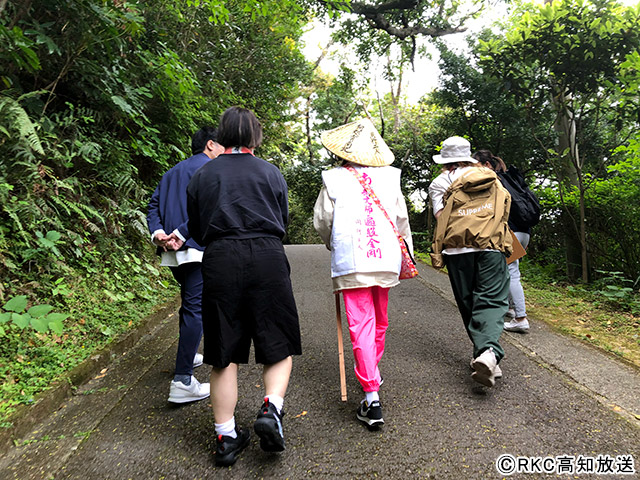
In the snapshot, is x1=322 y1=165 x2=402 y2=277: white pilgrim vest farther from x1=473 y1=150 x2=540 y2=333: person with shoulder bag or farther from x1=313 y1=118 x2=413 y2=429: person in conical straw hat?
x1=473 y1=150 x2=540 y2=333: person with shoulder bag

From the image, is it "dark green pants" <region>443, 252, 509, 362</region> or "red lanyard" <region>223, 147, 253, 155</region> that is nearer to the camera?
"red lanyard" <region>223, 147, 253, 155</region>

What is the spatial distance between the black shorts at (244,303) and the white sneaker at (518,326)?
3.15 meters

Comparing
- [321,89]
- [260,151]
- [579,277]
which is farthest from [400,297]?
[321,89]

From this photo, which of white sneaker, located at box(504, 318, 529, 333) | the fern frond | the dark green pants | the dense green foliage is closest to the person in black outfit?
the dense green foliage

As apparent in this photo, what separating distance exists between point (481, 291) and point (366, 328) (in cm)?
114

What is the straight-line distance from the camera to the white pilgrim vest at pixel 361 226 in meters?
2.84

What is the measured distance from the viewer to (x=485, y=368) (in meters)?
2.80

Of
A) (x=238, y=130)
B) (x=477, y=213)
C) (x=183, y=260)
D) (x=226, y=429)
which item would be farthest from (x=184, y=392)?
(x=477, y=213)

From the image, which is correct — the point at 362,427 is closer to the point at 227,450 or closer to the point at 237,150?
the point at 227,450

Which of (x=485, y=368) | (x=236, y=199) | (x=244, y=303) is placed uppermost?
(x=236, y=199)

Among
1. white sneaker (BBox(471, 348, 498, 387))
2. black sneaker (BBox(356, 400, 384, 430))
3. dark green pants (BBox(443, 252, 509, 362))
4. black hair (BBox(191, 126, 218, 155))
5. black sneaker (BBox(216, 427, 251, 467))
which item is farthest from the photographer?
black hair (BBox(191, 126, 218, 155))

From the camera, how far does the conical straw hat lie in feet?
9.81

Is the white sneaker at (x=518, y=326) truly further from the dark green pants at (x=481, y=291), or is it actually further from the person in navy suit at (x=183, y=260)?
the person in navy suit at (x=183, y=260)

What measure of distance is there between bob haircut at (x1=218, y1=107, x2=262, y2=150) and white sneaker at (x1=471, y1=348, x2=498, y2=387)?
2.13 m
